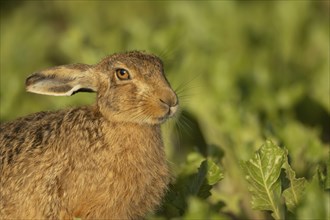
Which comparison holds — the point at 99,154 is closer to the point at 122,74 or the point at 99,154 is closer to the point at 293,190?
the point at 122,74

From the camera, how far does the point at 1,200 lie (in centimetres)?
625

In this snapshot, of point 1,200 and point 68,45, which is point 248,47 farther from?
point 1,200

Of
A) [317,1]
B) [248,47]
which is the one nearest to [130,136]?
[248,47]

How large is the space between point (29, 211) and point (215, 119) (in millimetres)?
3280

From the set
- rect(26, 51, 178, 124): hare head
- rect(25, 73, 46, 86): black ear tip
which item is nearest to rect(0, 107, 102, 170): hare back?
rect(26, 51, 178, 124): hare head

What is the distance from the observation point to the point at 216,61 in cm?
1076

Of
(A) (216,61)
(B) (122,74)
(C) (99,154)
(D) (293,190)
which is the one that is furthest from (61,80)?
(A) (216,61)

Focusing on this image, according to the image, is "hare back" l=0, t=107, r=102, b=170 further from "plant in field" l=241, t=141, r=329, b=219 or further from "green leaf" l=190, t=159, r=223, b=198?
"plant in field" l=241, t=141, r=329, b=219

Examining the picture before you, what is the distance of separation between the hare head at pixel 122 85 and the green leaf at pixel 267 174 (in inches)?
25.3

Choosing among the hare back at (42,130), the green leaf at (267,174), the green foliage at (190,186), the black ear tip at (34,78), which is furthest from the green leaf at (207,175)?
the black ear tip at (34,78)

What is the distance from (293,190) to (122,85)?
1.33m

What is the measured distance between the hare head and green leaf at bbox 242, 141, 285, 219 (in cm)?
64

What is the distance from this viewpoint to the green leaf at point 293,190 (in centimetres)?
600

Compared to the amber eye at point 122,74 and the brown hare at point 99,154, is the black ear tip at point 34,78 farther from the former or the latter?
the amber eye at point 122,74
